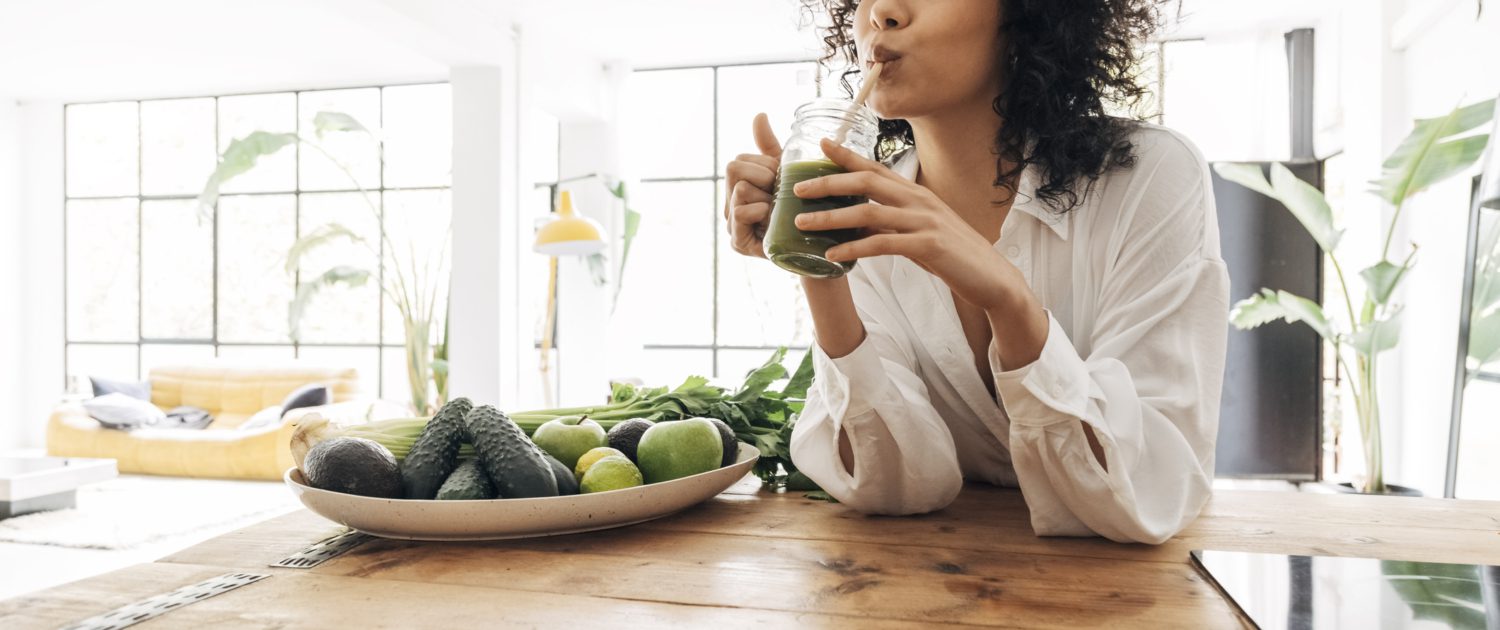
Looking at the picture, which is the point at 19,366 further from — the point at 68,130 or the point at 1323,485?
the point at 1323,485

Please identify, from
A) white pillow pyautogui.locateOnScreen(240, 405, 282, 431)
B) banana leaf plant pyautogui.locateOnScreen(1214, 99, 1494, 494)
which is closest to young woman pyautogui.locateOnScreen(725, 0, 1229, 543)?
banana leaf plant pyautogui.locateOnScreen(1214, 99, 1494, 494)

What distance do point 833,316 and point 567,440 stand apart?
325 millimetres

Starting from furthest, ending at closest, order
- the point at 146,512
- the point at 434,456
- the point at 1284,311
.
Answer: the point at 146,512, the point at 1284,311, the point at 434,456

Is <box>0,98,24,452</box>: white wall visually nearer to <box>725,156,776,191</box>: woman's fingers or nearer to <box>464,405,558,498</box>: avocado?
<box>464,405,558,498</box>: avocado

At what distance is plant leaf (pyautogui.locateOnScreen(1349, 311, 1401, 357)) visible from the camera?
4.29 meters

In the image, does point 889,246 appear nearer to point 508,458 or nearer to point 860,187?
point 860,187

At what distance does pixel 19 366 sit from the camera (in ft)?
29.1

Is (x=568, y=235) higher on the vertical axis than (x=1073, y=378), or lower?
higher

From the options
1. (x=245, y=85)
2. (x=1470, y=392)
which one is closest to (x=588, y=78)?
(x=245, y=85)

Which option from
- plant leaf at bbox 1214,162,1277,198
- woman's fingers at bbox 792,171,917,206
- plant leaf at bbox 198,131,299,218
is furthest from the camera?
plant leaf at bbox 198,131,299,218

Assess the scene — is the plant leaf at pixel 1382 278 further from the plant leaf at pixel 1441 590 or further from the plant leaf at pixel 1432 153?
the plant leaf at pixel 1441 590

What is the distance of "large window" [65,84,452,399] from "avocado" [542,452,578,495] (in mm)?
7691

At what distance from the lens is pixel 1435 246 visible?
4.52 meters

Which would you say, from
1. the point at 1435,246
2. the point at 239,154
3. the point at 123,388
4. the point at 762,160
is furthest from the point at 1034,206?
the point at 123,388
